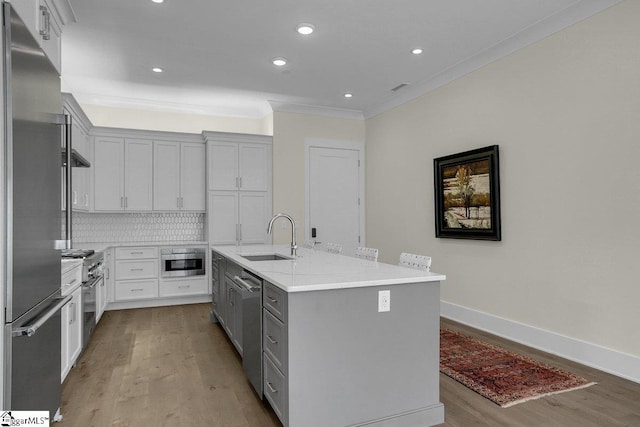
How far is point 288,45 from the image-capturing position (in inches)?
165

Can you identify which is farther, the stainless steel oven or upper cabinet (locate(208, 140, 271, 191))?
upper cabinet (locate(208, 140, 271, 191))

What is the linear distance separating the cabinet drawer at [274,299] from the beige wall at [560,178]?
8.70ft

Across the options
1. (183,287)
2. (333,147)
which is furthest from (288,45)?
(183,287)

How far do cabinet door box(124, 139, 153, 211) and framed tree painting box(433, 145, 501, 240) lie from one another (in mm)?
3950

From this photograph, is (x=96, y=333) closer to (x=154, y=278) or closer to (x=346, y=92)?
(x=154, y=278)

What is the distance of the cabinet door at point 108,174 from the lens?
18.5 feet

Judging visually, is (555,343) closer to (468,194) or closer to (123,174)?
(468,194)

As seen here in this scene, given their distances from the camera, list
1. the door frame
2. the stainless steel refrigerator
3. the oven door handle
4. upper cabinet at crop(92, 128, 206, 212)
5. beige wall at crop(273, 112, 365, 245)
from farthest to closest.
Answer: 1. the door frame
2. beige wall at crop(273, 112, 365, 245)
3. upper cabinet at crop(92, 128, 206, 212)
4. the oven door handle
5. the stainless steel refrigerator

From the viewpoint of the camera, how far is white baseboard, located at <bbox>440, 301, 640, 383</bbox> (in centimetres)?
310

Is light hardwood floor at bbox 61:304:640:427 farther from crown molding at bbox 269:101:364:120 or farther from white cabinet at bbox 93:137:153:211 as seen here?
crown molding at bbox 269:101:364:120

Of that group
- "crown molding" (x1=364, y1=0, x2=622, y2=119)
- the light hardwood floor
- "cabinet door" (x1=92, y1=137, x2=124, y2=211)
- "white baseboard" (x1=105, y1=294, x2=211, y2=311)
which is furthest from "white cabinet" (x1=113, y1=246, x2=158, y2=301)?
"crown molding" (x1=364, y1=0, x2=622, y2=119)

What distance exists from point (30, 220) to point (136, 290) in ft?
13.8

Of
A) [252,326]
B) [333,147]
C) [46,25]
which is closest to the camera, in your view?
[46,25]

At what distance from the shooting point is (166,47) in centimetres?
422
